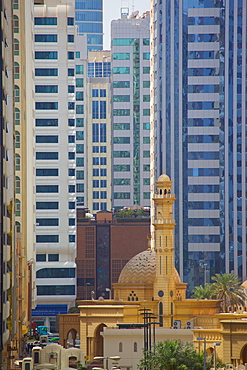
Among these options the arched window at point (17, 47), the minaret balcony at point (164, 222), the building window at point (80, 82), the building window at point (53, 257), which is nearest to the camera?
the arched window at point (17, 47)

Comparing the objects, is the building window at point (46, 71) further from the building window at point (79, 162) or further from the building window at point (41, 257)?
the building window at point (79, 162)

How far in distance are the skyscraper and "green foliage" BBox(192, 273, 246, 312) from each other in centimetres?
7893

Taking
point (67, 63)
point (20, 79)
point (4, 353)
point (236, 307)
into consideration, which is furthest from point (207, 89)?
point (4, 353)

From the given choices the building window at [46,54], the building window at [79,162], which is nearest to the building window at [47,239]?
the building window at [46,54]

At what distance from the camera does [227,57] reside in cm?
12388

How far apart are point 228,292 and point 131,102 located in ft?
279

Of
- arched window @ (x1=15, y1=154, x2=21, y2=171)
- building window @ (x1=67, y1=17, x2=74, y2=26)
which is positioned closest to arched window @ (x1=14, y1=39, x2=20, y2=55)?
arched window @ (x1=15, y1=154, x2=21, y2=171)

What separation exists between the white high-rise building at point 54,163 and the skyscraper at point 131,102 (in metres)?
63.5

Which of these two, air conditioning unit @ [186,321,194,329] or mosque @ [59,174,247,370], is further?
air conditioning unit @ [186,321,194,329]

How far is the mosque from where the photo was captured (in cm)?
8169

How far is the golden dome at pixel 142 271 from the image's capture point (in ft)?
315

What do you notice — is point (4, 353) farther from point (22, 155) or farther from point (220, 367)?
point (22, 155)

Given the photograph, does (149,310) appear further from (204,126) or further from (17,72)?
(204,126)

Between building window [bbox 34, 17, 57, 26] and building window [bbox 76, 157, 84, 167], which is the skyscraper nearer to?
building window [bbox 76, 157, 84, 167]
